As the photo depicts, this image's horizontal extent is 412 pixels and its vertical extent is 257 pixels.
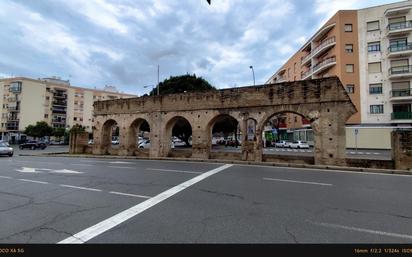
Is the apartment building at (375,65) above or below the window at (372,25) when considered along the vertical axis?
below

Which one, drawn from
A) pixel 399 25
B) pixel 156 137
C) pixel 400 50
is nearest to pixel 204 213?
pixel 156 137

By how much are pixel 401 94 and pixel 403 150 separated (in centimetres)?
2798

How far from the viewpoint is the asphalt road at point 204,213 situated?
405 cm

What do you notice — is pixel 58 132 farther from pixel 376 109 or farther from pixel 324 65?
pixel 376 109

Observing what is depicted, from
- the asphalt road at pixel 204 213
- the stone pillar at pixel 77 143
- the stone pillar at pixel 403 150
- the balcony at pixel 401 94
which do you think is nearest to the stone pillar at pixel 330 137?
the stone pillar at pixel 403 150

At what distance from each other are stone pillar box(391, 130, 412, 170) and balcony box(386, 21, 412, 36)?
30494 millimetres

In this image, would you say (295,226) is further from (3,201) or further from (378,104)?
(378,104)

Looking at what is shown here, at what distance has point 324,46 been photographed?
39.6 m

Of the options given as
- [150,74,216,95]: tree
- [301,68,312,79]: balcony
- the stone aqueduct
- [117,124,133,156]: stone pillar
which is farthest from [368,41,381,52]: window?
[117,124,133,156]: stone pillar

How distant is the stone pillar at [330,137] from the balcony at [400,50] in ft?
92.8

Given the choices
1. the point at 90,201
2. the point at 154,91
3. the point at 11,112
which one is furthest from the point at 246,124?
Result: the point at 11,112

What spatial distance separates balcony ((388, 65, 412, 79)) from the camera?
3353 cm

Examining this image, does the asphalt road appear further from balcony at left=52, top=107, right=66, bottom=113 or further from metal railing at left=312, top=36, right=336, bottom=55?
balcony at left=52, top=107, right=66, bottom=113

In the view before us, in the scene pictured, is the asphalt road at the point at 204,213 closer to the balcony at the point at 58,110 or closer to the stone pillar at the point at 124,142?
the stone pillar at the point at 124,142
